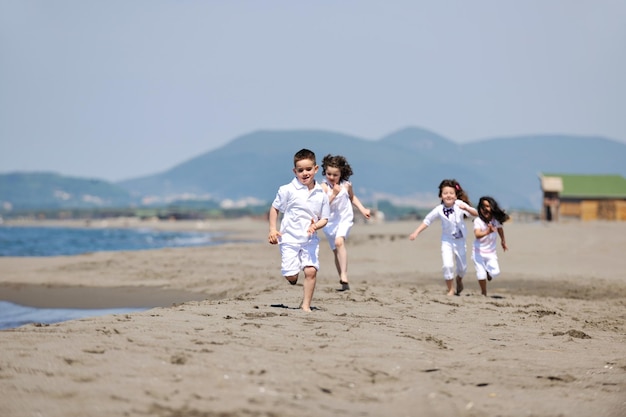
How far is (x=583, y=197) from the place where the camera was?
152 ft

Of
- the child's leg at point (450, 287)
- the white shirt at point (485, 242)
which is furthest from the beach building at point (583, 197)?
the child's leg at point (450, 287)

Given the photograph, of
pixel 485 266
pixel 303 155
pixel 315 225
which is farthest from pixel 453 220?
pixel 303 155

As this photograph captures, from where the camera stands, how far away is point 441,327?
7.54 metres

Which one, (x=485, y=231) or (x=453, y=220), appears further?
(x=485, y=231)

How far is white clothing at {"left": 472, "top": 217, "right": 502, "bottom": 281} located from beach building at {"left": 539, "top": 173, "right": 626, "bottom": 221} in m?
33.4

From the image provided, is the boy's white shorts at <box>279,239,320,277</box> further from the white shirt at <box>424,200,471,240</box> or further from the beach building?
the beach building

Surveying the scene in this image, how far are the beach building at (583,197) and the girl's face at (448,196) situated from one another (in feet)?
111

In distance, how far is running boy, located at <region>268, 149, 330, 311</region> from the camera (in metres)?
8.10

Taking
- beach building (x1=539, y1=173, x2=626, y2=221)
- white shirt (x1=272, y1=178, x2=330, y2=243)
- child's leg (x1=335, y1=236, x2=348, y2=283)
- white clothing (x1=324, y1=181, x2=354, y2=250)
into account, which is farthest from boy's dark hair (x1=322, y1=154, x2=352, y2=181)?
beach building (x1=539, y1=173, x2=626, y2=221)

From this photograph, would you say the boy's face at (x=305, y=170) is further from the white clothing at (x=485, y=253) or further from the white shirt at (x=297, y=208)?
the white clothing at (x=485, y=253)

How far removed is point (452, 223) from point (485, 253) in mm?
747

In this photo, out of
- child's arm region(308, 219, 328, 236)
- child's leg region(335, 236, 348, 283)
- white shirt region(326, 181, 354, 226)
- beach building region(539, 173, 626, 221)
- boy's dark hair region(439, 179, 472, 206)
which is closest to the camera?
child's arm region(308, 219, 328, 236)

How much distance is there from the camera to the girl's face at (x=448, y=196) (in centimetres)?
1113

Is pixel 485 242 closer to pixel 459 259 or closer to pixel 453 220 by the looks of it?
pixel 459 259
